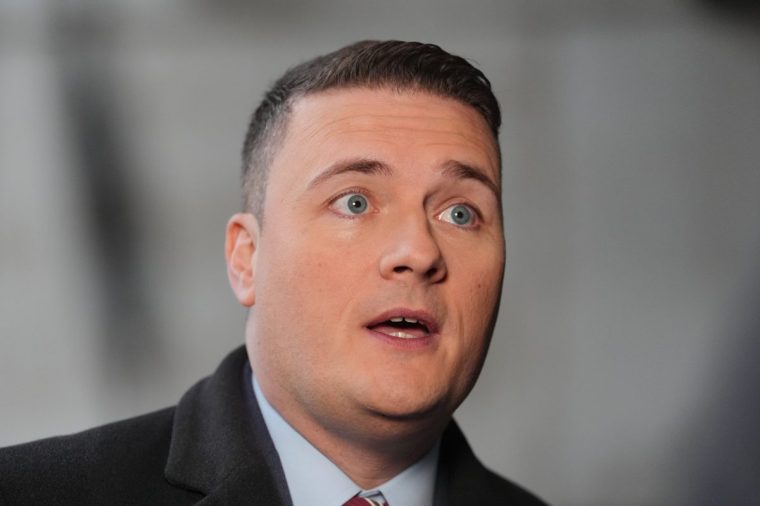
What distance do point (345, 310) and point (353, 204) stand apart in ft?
0.77

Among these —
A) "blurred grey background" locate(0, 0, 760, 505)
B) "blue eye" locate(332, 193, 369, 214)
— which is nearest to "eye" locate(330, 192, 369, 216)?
"blue eye" locate(332, 193, 369, 214)

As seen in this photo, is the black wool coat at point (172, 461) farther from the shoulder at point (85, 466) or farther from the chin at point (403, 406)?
the chin at point (403, 406)

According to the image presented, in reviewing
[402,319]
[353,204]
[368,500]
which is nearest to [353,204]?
[353,204]

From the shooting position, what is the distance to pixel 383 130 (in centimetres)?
249

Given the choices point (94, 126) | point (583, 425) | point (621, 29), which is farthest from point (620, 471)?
point (94, 126)

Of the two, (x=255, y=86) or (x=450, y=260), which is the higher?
(x=255, y=86)


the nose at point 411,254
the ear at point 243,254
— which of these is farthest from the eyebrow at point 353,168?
the ear at point 243,254

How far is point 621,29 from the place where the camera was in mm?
4539

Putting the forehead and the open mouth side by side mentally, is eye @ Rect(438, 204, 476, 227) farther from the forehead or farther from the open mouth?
the open mouth

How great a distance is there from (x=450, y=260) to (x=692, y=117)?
7.90ft

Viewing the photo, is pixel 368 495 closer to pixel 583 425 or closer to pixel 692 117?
pixel 583 425

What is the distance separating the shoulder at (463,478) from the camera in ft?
9.05

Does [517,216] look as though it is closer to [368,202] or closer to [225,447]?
[368,202]

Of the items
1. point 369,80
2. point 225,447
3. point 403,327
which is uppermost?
point 369,80
